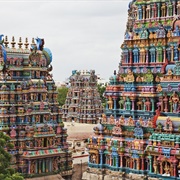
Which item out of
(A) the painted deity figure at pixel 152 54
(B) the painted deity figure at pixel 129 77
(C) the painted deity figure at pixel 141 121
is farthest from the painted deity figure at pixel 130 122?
(A) the painted deity figure at pixel 152 54

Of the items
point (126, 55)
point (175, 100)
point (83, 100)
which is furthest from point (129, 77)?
point (83, 100)

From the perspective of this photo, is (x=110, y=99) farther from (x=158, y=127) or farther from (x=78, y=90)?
(x=78, y=90)

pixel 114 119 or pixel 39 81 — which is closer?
pixel 114 119

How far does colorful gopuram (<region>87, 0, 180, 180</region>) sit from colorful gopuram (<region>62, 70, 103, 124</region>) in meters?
38.5

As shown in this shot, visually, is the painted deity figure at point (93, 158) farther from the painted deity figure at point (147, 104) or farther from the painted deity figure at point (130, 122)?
the painted deity figure at point (147, 104)

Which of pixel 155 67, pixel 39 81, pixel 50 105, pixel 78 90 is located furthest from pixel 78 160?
pixel 78 90

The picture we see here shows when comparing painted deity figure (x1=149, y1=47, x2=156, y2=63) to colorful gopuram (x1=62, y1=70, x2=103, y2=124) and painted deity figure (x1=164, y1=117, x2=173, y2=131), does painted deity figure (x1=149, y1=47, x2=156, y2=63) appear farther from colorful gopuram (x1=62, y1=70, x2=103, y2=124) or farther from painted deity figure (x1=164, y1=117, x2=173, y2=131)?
colorful gopuram (x1=62, y1=70, x2=103, y2=124)

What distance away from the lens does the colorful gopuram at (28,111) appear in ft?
107

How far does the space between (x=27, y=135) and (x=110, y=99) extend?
5470 millimetres

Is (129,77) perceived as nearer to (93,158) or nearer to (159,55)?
(159,55)

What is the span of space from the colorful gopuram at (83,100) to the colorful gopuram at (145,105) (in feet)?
126

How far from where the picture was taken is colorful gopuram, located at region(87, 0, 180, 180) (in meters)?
Answer: 27.5

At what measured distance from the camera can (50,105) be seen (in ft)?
118

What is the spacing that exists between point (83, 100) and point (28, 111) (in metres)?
37.9
